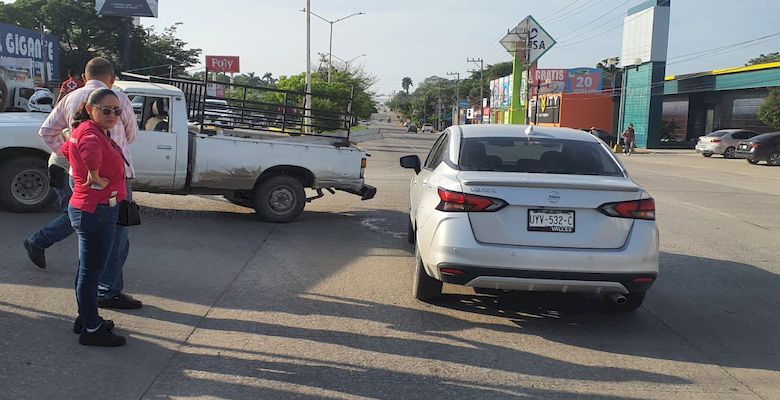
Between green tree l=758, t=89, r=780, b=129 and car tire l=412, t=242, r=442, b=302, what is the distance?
3736cm

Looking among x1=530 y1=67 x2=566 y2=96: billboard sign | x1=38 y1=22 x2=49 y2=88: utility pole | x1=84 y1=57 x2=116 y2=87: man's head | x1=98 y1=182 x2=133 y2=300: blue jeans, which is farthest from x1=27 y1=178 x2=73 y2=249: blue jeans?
x1=530 y1=67 x2=566 y2=96: billboard sign

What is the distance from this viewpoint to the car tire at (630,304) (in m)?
5.60

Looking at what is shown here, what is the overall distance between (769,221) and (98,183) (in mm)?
11178

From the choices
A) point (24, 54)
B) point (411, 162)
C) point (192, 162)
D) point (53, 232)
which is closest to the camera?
point (53, 232)

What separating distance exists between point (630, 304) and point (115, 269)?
420 centimetres

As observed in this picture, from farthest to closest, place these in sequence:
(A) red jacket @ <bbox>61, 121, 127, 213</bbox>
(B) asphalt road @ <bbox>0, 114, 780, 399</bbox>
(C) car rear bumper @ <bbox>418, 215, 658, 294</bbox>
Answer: (C) car rear bumper @ <bbox>418, 215, 658, 294</bbox>
(A) red jacket @ <bbox>61, 121, 127, 213</bbox>
(B) asphalt road @ <bbox>0, 114, 780, 399</bbox>

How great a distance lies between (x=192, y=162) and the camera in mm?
9102

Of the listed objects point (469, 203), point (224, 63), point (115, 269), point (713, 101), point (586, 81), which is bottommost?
point (115, 269)

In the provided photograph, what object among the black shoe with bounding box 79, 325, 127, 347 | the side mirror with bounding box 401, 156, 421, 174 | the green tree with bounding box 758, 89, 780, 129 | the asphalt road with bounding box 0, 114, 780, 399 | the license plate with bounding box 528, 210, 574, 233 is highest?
the green tree with bounding box 758, 89, 780, 129

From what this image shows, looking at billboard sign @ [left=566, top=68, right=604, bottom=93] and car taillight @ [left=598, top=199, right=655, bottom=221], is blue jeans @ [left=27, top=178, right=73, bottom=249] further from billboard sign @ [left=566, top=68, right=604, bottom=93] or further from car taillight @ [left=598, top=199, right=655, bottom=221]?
billboard sign @ [left=566, top=68, right=604, bottom=93]

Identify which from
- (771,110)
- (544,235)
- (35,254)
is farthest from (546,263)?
(771,110)

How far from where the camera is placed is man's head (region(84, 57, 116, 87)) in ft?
16.7

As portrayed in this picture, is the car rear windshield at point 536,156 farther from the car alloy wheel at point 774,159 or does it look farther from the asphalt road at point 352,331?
the car alloy wheel at point 774,159

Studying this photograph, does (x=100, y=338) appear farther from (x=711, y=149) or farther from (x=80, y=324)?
(x=711, y=149)
